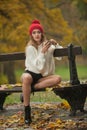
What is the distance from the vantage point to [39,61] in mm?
7000

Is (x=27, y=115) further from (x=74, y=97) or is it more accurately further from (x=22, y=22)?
(x=22, y=22)

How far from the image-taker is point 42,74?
7.19 meters

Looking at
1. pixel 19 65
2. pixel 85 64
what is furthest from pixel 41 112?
pixel 85 64

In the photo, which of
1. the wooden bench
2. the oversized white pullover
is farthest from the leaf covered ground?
the oversized white pullover

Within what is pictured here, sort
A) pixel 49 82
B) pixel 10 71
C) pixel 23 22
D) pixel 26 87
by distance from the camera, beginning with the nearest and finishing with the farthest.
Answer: pixel 26 87
pixel 49 82
pixel 23 22
pixel 10 71

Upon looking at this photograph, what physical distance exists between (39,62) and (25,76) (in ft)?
0.98

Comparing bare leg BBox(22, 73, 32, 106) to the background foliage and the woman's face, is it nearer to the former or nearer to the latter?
the woman's face

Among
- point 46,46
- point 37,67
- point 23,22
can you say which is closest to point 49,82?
point 37,67

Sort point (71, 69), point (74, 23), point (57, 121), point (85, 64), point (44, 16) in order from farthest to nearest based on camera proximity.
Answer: point (85, 64), point (74, 23), point (44, 16), point (71, 69), point (57, 121)

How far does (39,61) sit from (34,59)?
0.10 meters

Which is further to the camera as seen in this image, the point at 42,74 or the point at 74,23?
the point at 74,23

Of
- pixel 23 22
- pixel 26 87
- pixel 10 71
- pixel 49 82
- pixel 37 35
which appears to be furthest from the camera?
pixel 10 71

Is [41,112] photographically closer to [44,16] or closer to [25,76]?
[25,76]

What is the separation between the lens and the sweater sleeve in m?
7.00
